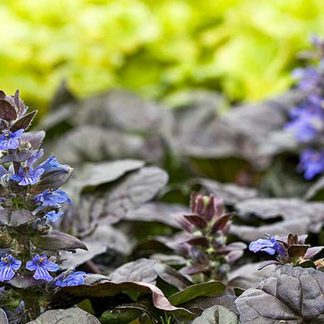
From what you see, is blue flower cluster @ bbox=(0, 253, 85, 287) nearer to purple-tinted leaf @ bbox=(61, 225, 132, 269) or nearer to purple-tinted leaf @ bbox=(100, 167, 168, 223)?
purple-tinted leaf @ bbox=(61, 225, 132, 269)

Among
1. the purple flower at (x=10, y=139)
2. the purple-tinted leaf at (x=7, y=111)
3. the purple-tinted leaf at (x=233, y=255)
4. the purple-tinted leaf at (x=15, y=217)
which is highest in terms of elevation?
the purple-tinted leaf at (x=7, y=111)

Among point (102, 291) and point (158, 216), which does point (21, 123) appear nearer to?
point (102, 291)

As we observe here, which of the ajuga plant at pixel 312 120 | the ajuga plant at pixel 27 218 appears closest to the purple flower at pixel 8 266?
the ajuga plant at pixel 27 218

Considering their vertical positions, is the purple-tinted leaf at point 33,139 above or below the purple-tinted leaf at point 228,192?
above

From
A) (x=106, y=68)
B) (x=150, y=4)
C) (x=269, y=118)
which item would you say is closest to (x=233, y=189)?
(x=269, y=118)

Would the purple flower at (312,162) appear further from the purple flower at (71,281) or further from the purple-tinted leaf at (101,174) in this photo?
the purple flower at (71,281)

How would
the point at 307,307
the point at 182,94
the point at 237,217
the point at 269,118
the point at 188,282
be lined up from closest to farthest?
the point at 307,307, the point at 188,282, the point at 237,217, the point at 269,118, the point at 182,94

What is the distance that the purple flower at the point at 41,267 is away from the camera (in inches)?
37.9

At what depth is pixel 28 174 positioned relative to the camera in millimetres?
983

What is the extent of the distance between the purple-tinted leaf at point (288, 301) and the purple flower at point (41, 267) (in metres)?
0.23

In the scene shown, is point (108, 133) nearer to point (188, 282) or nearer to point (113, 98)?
point (113, 98)

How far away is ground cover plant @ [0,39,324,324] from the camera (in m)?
0.98

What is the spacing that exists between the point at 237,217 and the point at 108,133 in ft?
2.40

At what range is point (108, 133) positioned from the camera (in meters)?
2.26
